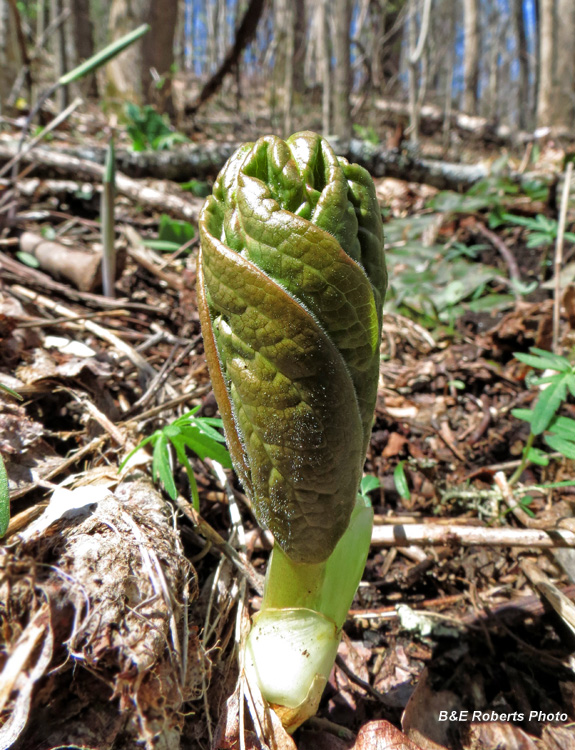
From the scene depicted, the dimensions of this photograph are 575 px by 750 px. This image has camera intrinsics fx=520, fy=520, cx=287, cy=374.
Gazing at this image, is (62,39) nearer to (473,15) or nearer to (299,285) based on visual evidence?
(299,285)

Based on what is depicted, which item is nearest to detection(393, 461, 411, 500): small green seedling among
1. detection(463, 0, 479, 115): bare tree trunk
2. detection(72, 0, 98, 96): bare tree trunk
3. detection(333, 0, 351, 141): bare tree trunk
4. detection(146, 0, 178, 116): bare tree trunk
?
detection(333, 0, 351, 141): bare tree trunk

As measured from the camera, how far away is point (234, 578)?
143 centimetres

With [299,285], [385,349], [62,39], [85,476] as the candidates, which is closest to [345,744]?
[85,476]

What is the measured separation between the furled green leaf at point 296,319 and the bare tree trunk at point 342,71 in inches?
200

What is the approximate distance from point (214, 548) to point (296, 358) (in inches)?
31.1

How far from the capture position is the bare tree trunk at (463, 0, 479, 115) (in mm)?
12812

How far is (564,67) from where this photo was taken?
9.67 meters

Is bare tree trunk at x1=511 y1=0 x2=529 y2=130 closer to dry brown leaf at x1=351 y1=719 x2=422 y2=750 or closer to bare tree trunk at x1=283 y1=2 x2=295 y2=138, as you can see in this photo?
bare tree trunk at x1=283 y1=2 x2=295 y2=138

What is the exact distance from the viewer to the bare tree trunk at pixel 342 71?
5586 millimetres

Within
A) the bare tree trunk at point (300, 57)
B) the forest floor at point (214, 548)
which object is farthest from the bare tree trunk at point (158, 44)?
the forest floor at point (214, 548)

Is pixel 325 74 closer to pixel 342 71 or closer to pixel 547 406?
pixel 342 71

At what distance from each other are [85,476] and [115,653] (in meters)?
0.61

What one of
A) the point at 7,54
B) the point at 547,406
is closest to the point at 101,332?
the point at 547,406

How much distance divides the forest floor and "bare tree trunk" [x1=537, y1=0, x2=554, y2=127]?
8875 millimetres
